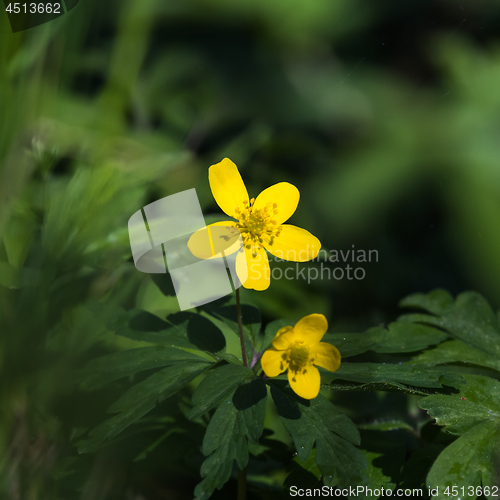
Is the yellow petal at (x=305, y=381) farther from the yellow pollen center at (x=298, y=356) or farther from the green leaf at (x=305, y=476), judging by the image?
the green leaf at (x=305, y=476)

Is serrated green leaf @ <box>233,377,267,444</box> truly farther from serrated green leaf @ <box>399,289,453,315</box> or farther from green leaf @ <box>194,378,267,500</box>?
serrated green leaf @ <box>399,289,453,315</box>

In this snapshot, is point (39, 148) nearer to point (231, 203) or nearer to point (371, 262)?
point (231, 203)

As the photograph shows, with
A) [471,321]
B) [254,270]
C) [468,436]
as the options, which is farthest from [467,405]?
[254,270]

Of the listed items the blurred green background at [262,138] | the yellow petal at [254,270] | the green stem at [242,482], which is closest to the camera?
the yellow petal at [254,270]

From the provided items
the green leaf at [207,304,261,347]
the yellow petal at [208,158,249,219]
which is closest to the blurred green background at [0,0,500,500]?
the green leaf at [207,304,261,347]

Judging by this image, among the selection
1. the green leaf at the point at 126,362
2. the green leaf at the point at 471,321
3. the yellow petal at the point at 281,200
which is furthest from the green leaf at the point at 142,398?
the green leaf at the point at 471,321

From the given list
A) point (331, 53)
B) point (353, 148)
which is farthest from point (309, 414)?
point (331, 53)
